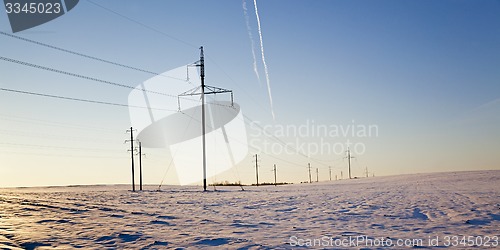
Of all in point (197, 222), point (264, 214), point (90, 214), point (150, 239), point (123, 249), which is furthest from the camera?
point (264, 214)

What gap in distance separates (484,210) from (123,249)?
610 inches

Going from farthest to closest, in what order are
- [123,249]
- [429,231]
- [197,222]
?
[197,222] < [429,231] < [123,249]

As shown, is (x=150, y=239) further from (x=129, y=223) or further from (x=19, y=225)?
(x=19, y=225)

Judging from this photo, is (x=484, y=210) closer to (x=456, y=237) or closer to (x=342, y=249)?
(x=456, y=237)

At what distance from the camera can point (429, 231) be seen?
1234 centimetres

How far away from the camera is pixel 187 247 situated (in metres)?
10.1

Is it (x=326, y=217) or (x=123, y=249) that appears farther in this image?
(x=326, y=217)

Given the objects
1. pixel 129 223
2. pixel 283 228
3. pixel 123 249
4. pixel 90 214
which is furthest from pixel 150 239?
pixel 90 214

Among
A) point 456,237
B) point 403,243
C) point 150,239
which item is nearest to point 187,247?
point 150,239

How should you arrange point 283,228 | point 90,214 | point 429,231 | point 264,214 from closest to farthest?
point 429,231 < point 283,228 < point 90,214 < point 264,214

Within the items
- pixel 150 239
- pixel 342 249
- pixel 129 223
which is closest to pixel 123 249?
pixel 150 239

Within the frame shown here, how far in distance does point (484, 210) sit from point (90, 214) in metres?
17.4

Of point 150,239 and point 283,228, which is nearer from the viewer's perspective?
point 150,239

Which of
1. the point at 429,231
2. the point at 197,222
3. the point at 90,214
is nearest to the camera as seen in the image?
the point at 429,231
